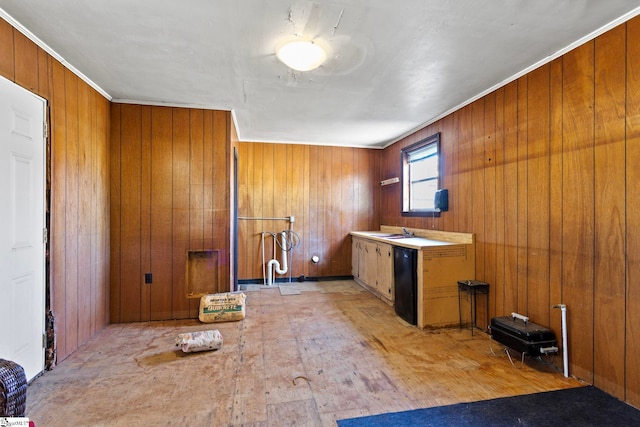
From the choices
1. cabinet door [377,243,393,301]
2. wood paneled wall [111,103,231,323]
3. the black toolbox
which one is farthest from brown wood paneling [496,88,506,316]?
wood paneled wall [111,103,231,323]

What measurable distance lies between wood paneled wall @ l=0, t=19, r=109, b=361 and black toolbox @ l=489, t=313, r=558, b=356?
3686 millimetres

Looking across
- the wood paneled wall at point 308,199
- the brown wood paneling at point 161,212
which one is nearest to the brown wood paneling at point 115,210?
the brown wood paneling at point 161,212

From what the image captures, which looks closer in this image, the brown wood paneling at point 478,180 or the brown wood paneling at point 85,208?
the brown wood paneling at point 85,208

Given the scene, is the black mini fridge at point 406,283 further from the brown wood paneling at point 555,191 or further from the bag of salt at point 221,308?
the bag of salt at point 221,308

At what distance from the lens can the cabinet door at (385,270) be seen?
3912 mm

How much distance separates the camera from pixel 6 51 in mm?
1914

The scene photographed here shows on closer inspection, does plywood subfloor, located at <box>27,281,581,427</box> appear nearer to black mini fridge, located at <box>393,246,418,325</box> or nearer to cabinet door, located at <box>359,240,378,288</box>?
black mini fridge, located at <box>393,246,418,325</box>

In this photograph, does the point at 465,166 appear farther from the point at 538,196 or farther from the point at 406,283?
the point at 406,283

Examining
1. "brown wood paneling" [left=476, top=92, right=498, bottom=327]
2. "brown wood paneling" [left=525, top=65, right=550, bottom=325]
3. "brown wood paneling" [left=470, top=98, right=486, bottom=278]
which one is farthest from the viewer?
"brown wood paneling" [left=470, top=98, right=486, bottom=278]

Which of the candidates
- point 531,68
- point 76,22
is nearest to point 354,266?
point 531,68

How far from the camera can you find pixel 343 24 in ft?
6.38

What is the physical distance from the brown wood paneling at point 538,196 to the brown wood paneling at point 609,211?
1.22 ft

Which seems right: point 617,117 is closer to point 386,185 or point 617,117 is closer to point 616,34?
point 616,34

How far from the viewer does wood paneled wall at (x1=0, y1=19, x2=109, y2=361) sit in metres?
2.15
